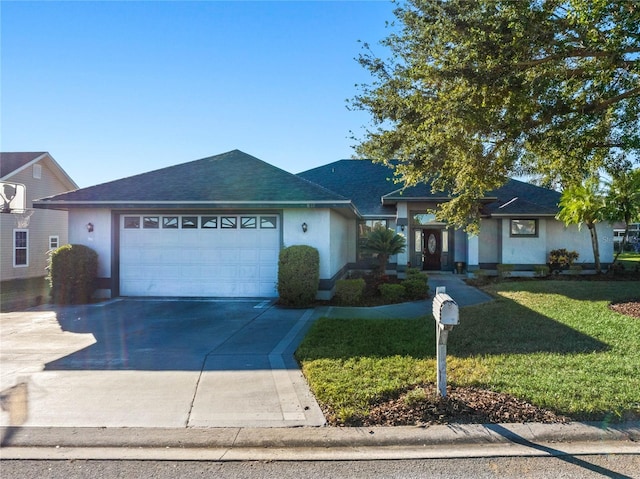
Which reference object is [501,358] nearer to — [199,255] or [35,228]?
[199,255]

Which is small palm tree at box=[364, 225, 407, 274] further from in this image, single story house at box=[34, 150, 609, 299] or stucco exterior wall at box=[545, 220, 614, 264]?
stucco exterior wall at box=[545, 220, 614, 264]

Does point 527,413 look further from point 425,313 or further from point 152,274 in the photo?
point 152,274

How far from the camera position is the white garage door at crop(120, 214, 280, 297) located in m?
12.4

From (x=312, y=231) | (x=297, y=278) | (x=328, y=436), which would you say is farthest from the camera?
(x=312, y=231)

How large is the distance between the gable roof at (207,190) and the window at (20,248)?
884 centimetres

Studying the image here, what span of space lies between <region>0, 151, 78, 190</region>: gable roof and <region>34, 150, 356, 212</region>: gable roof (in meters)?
8.99

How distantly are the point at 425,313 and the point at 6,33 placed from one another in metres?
11.0

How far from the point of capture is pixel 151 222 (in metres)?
12.7

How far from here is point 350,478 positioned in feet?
11.0

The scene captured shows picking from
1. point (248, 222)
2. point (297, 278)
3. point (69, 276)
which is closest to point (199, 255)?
A: point (248, 222)

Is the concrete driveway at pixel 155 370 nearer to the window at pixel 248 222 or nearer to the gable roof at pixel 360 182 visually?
the window at pixel 248 222

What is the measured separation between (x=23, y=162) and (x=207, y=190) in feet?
43.2

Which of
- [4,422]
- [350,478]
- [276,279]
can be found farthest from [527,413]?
[276,279]

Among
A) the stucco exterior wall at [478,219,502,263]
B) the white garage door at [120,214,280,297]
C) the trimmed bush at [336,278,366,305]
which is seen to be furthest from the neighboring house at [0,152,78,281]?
the stucco exterior wall at [478,219,502,263]
